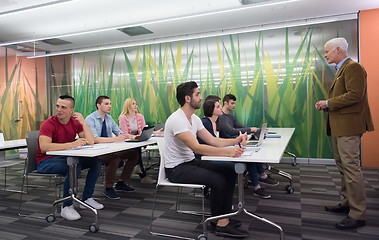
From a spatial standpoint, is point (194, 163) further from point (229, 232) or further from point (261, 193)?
point (261, 193)

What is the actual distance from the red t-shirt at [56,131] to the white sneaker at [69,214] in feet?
1.85

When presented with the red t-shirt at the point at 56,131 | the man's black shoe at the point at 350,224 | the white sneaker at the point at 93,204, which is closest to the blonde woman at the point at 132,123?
the white sneaker at the point at 93,204

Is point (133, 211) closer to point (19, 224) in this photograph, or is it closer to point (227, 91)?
point (19, 224)

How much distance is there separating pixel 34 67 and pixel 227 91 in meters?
5.15

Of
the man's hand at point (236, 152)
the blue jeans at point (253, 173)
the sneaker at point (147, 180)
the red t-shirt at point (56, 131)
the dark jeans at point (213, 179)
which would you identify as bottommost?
the sneaker at point (147, 180)

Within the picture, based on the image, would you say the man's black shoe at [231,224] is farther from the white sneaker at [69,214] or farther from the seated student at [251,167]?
the white sneaker at [69,214]

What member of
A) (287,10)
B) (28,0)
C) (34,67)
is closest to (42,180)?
(28,0)

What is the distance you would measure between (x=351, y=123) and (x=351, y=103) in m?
0.18

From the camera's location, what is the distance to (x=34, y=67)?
24.6 feet

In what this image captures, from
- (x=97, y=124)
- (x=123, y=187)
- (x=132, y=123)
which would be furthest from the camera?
(x=132, y=123)

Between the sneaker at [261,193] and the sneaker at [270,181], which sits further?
the sneaker at [270,181]

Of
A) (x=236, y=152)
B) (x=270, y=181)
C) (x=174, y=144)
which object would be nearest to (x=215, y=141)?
(x=174, y=144)

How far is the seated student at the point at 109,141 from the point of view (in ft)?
11.5

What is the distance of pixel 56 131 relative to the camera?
9.43ft
